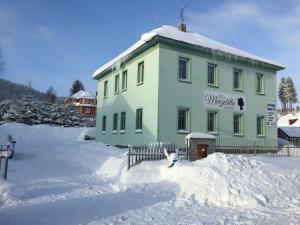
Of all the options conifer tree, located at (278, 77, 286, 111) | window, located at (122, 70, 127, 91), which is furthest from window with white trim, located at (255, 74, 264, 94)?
conifer tree, located at (278, 77, 286, 111)

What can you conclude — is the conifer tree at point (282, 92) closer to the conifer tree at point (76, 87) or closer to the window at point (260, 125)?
the conifer tree at point (76, 87)

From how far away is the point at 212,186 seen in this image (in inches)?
400

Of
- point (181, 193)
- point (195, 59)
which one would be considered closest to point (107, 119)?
point (195, 59)

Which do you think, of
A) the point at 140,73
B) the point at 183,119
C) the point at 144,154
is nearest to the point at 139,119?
the point at 183,119

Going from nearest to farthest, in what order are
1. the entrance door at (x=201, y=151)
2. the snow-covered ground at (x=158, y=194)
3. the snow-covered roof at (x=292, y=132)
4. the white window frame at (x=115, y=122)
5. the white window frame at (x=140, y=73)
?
the snow-covered ground at (x=158, y=194), the entrance door at (x=201, y=151), the white window frame at (x=140, y=73), the white window frame at (x=115, y=122), the snow-covered roof at (x=292, y=132)

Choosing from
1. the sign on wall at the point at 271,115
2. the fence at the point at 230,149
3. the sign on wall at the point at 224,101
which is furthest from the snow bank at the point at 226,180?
the sign on wall at the point at 271,115

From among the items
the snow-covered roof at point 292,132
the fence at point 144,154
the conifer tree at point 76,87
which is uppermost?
the conifer tree at point 76,87

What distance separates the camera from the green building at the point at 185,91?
62.6 ft

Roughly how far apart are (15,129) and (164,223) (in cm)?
3101

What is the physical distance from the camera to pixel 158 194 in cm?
1013

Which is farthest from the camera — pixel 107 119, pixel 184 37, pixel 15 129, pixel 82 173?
pixel 15 129

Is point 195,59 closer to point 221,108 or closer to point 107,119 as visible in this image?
point 221,108

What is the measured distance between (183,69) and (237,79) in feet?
16.3

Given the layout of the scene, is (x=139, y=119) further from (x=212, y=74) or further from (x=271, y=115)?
(x=271, y=115)
